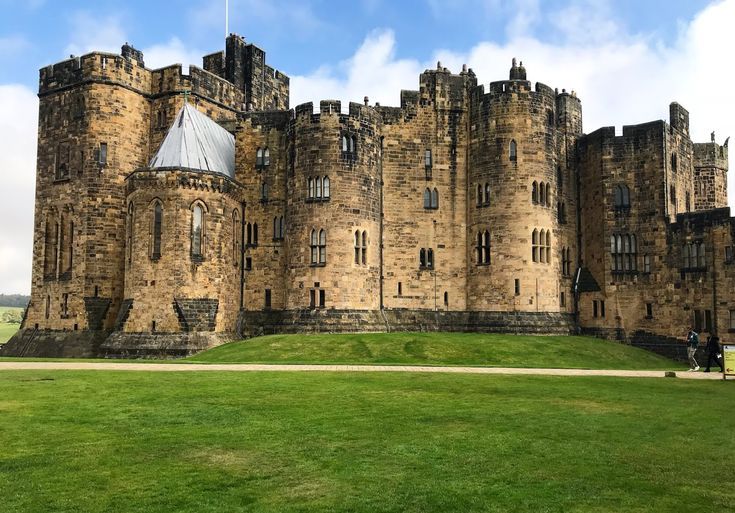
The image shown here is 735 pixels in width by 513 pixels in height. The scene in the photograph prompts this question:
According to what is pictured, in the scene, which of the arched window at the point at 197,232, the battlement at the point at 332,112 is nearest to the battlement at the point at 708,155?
the battlement at the point at 332,112

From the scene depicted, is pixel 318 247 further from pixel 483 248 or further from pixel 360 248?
pixel 483 248

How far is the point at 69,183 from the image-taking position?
4478 centimetres

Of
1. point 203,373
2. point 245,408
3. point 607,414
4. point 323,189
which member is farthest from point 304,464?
point 323,189

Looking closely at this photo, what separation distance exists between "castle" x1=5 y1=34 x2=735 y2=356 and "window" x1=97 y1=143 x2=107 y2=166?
0.15 meters

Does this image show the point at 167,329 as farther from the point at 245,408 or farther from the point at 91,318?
the point at 245,408

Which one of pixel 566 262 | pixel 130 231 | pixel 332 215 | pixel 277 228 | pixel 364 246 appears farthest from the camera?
pixel 566 262

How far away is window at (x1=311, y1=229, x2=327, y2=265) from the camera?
42.6 meters

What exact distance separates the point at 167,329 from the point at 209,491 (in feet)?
101

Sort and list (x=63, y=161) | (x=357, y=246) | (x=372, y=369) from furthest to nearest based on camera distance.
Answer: (x=63, y=161) < (x=357, y=246) < (x=372, y=369)

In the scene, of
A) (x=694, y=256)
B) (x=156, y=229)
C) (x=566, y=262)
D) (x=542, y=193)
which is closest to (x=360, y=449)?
(x=156, y=229)

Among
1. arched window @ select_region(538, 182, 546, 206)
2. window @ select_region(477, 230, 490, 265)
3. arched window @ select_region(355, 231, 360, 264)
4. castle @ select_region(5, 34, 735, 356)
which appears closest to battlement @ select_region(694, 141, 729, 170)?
castle @ select_region(5, 34, 735, 356)

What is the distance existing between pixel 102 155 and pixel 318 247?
→ 1621 centimetres

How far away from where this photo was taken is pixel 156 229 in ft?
130

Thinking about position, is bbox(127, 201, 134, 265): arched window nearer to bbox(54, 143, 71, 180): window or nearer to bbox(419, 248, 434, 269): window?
bbox(54, 143, 71, 180): window
